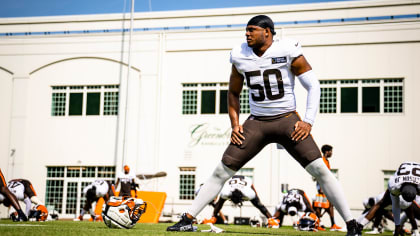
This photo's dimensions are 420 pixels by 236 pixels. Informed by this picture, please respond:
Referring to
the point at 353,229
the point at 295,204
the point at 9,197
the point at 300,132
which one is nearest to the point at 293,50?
the point at 300,132

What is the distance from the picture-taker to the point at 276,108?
647 centimetres

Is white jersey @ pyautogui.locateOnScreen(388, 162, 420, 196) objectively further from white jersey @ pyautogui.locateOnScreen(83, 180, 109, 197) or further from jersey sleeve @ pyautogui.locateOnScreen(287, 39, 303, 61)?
white jersey @ pyautogui.locateOnScreen(83, 180, 109, 197)

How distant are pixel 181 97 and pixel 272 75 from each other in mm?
24821

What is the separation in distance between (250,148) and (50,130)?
2781 cm

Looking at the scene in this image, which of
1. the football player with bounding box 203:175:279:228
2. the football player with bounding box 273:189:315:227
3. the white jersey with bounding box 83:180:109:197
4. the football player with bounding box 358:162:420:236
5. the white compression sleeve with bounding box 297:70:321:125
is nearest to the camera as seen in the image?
the white compression sleeve with bounding box 297:70:321:125

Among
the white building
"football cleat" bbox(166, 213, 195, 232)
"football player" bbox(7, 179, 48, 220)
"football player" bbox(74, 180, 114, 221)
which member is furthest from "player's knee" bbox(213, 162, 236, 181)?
the white building

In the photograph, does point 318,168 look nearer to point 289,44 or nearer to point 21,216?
point 289,44

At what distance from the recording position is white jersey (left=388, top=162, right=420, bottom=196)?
8.73m

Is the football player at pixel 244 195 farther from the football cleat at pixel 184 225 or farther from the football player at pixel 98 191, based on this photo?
the football cleat at pixel 184 225

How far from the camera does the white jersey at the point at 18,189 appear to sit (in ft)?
52.3

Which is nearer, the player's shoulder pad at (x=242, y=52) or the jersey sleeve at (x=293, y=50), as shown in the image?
the jersey sleeve at (x=293, y=50)

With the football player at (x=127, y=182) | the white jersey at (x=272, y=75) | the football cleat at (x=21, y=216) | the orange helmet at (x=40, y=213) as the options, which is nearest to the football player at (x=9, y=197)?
the football cleat at (x=21, y=216)

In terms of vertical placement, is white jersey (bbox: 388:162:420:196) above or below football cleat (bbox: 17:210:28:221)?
above

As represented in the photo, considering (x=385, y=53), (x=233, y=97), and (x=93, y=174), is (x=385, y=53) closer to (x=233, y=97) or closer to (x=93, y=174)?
(x=93, y=174)
